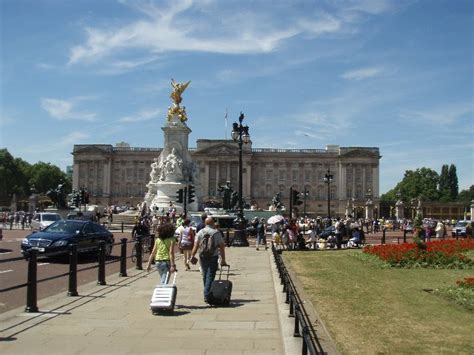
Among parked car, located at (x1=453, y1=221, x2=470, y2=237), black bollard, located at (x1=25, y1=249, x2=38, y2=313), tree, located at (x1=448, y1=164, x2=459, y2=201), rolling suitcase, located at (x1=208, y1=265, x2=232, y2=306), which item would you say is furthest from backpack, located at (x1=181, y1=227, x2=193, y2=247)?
tree, located at (x1=448, y1=164, x2=459, y2=201)

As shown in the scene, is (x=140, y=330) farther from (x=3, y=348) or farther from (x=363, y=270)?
(x=363, y=270)

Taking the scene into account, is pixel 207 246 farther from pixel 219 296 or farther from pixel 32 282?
pixel 32 282

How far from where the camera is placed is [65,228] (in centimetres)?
2203

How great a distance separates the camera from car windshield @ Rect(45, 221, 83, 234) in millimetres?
21688

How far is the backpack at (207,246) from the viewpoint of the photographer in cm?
1248

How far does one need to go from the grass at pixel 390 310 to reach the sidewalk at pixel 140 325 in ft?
3.48

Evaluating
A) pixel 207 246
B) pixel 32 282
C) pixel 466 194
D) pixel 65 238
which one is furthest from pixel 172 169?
pixel 466 194

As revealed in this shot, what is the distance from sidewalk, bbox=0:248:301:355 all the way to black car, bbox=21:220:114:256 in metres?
5.70

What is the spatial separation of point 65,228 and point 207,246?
1111cm

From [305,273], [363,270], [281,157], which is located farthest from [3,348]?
[281,157]

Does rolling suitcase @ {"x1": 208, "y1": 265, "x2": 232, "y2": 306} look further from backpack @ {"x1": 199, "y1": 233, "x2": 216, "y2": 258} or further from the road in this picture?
the road

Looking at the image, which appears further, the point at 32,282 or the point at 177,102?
the point at 177,102

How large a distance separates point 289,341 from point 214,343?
1088 mm

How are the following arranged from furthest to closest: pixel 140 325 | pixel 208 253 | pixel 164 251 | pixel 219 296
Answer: pixel 164 251
pixel 208 253
pixel 219 296
pixel 140 325
